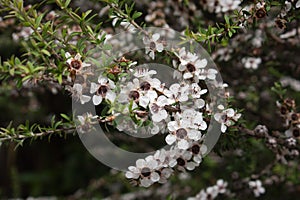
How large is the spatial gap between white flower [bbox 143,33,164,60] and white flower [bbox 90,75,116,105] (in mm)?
153

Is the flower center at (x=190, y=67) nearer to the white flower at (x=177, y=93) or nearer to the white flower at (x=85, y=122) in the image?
the white flower at (x=177, y=93)

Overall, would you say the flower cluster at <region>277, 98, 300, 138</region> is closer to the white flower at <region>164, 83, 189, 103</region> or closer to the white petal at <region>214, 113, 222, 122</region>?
the white petal at <region>214, 113, 222, 122</region>

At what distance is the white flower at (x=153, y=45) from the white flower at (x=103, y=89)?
0.15 metres

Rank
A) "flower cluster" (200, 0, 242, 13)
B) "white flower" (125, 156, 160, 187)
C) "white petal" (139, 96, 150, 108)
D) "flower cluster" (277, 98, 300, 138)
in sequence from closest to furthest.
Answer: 1. "white petal" (139, 96, 150, 108)
2. "white flower" (125, 156, 160, 187)
3. "flower cluster" (277, 98, 300, 138)
4. "flower cluster" (200, 0, 242, 13)

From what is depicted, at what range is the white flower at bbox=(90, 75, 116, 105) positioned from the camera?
3.52ft

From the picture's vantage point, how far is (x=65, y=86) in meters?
1.17

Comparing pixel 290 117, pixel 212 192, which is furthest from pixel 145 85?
pixel 212 192

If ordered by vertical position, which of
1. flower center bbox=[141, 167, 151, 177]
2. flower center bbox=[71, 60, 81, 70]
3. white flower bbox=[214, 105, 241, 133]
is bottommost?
flower center bbox=[141, 167, 151, 177]

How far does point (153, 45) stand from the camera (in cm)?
120

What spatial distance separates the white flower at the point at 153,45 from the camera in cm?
118

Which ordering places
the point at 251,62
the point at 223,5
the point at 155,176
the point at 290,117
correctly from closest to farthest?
the point at 155,176, the point at 290,117, the point at 223,5, the point at 251,62

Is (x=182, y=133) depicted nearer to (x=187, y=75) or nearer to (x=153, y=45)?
(x=187, y=75)

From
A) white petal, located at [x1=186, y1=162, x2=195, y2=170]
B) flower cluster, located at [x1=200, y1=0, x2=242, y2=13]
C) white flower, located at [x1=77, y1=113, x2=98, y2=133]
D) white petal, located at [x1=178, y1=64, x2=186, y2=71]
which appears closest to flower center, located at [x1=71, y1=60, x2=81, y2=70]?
white flower, located at [x1=77, y1=113, x2=98, y2=133]

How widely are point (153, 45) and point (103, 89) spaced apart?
19 centimetres
